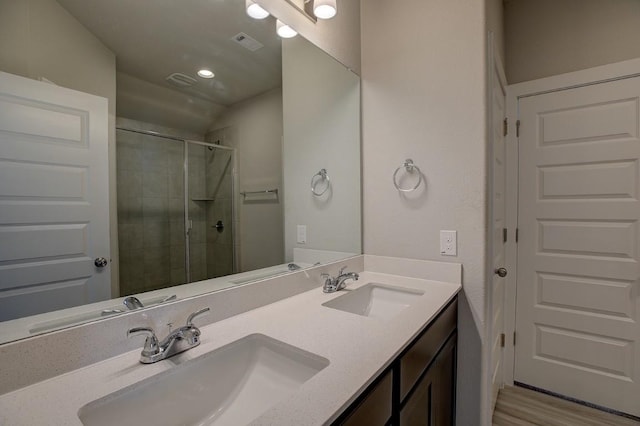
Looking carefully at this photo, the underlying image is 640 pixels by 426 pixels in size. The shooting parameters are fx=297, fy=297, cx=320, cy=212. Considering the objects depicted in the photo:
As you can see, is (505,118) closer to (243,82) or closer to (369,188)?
(369,188)

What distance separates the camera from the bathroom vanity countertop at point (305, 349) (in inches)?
22.3

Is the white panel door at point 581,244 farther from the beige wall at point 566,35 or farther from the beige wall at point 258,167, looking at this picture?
the beige wall at point 258,167

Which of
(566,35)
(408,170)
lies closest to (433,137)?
(408,170)

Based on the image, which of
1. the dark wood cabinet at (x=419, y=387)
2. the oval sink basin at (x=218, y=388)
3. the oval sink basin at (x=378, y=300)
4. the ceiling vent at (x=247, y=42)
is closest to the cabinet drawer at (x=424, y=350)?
the dark wood cabinet at (x=419, y=387)

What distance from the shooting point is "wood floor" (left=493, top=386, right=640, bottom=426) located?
69.4 inches

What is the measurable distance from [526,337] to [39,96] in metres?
2.81

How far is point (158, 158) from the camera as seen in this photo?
3.20 ft

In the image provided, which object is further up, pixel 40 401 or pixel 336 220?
pixel 336 220

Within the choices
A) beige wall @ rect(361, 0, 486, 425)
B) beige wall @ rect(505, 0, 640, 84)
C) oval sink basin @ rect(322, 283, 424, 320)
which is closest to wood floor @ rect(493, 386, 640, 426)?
beige wall @ rect(361, 0, 486, 425)

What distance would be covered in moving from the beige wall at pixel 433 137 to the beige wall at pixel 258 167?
0.61 meters

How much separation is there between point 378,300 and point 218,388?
92 cm

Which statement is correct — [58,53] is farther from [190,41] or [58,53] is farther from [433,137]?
[433,137]

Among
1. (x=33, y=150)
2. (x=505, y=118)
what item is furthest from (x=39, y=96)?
(x=505, y=118)

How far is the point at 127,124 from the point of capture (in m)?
0.90
